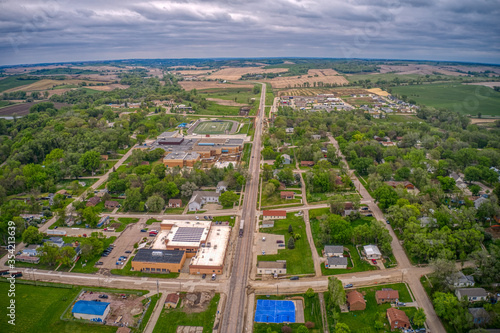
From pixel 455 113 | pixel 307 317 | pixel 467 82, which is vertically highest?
pixel 467 82

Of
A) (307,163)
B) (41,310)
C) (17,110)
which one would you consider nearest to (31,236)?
(41,310)

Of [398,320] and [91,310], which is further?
[91,310]

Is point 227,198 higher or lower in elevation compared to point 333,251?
higher

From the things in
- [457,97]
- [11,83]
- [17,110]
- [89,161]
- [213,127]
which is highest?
[457,97]

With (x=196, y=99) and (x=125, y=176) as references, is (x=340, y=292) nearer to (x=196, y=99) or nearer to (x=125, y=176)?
(x=125, y=176)

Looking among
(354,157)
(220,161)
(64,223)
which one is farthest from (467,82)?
(64,223)

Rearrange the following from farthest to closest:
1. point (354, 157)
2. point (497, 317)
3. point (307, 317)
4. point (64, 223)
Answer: point (354, 157) < point (64, 223) < point (307, 317) < point (497, 317)

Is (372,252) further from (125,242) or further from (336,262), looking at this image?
(125,242)

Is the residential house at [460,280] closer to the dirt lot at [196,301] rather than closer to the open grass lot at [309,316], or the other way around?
the open grass lot at [309,316]
